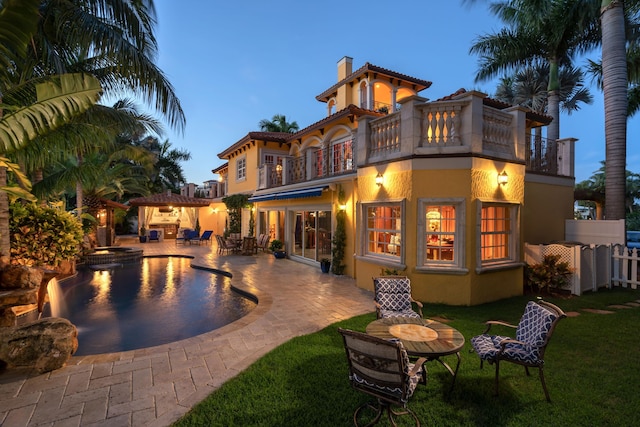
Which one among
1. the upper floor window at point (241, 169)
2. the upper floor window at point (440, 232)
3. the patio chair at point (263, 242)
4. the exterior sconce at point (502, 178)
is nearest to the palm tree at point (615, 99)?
the exterior sconce at point (502, 178)

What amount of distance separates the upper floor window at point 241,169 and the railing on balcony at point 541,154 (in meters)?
18.3

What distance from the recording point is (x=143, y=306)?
9.55 meters

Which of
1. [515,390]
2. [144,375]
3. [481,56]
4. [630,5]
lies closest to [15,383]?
[144,375]

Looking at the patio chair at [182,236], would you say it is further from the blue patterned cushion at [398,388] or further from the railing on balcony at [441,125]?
the blue patterned cushion at [398,388]

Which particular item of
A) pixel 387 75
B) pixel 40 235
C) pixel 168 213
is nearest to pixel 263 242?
pixel 40 235

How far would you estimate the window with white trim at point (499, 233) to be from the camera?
31.9ft

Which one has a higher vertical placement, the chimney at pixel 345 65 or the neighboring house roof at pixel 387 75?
the chimney at pixel 345 65

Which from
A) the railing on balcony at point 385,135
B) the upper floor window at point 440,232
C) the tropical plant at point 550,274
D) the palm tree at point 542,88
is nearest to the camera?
the upper floor window at point 440,232

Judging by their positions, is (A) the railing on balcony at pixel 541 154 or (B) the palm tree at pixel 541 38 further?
(B) the palm tree at pixel 541 38

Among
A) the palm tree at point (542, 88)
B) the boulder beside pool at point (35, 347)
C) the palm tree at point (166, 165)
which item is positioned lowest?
the boulder beside pool at point (35, 347)

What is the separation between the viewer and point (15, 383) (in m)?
4.78

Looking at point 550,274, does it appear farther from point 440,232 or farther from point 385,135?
point 385,135

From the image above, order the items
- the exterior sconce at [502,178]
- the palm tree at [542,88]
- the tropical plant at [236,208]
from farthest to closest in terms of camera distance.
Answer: the palm tree at [542,88] < the tropical plant at [236,208] < the exterior sconce at [502,178]

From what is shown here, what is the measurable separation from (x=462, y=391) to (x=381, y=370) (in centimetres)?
199
